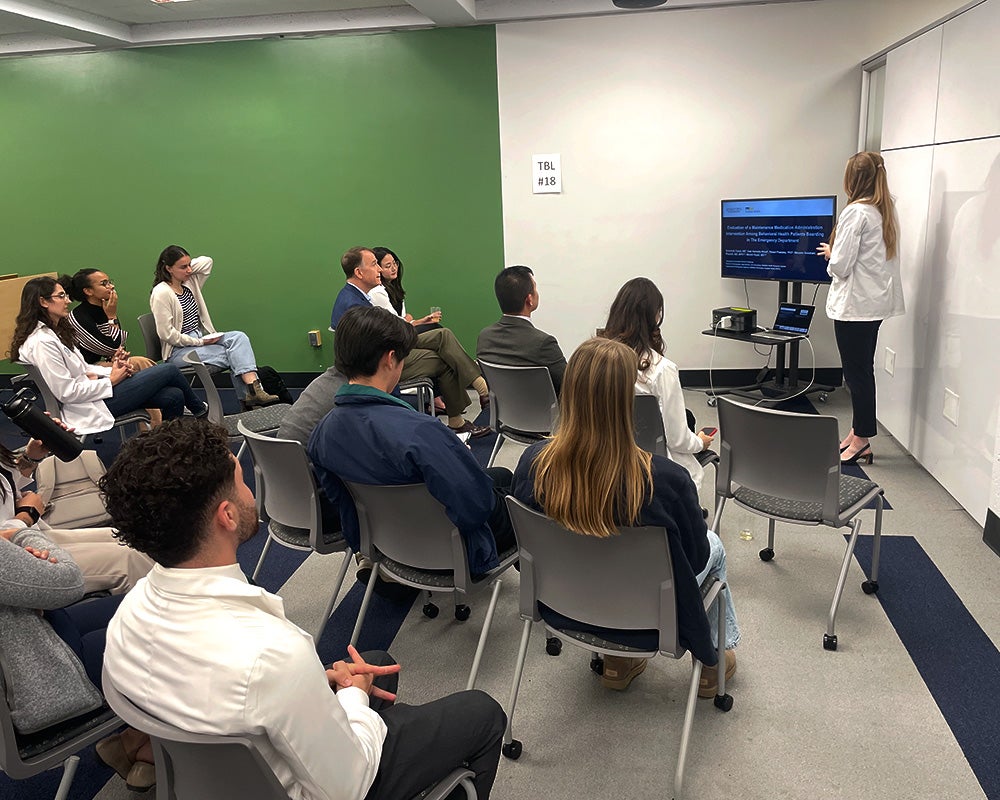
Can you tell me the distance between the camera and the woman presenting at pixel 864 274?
159 inches

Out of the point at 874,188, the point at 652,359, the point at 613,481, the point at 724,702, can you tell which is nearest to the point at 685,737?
the point at 724,702

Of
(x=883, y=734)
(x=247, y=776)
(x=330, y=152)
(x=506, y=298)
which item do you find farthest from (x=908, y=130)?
(x=247, y=776)

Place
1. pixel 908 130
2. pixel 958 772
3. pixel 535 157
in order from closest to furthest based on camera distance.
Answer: pixel 958 772 → pixel 908 130 → pixel 535 157

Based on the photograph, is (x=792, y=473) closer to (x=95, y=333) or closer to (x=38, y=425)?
(x=38, y=425)

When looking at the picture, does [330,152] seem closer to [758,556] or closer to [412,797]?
[758,556]

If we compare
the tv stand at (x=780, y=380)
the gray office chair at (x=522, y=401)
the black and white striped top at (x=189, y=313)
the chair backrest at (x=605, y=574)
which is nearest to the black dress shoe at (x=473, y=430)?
the gray office chair at (x=522, y=401)

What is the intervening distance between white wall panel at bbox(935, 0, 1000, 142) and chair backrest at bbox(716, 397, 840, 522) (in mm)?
1749

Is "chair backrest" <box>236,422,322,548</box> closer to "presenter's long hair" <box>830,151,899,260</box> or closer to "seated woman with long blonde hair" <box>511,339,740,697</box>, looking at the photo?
"seated woman with long blonde hair" <box>511,339,740,697</box>

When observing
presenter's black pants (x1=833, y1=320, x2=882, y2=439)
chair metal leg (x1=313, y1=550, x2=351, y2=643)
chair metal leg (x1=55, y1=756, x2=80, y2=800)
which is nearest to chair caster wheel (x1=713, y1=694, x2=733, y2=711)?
chair metal leg (x1=313, y1=550, x2=351, y2=643)

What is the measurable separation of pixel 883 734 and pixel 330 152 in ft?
18.4

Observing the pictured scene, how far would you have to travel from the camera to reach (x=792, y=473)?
2740mm

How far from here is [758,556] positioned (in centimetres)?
340

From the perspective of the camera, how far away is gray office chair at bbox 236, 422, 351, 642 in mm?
2686

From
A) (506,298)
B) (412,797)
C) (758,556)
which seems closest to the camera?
(412,797)
